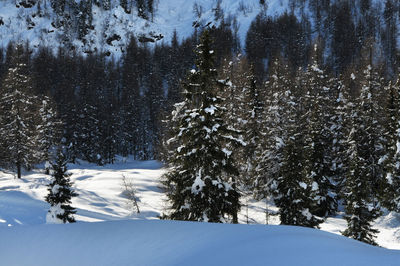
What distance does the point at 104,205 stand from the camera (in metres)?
29.5

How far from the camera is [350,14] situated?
Answer: 108 m

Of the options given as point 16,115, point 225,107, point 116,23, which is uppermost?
point 116,23

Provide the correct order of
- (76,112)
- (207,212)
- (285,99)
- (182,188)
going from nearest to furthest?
(207,212), (182,188), (285,99), (76,112)

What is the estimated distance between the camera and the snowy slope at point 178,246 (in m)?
5.29

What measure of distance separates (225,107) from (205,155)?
5.51 meters

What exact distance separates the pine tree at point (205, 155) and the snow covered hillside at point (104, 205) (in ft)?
21.9

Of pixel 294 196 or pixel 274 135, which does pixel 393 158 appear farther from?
pixel 294 196

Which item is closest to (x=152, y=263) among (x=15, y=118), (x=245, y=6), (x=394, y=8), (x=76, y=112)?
(x=15, y=118)

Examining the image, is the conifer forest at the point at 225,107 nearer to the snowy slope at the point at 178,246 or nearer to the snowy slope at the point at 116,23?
the snowy slope at the point at 116,23

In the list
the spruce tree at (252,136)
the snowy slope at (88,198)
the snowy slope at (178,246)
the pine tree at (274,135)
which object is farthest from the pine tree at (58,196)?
the pine tree at (274,135)

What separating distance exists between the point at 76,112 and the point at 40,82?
30361mm

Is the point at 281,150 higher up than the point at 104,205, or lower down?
higher up

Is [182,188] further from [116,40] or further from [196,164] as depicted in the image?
[116,40]

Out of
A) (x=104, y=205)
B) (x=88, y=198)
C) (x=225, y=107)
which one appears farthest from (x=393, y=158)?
(x=88, y=198)
